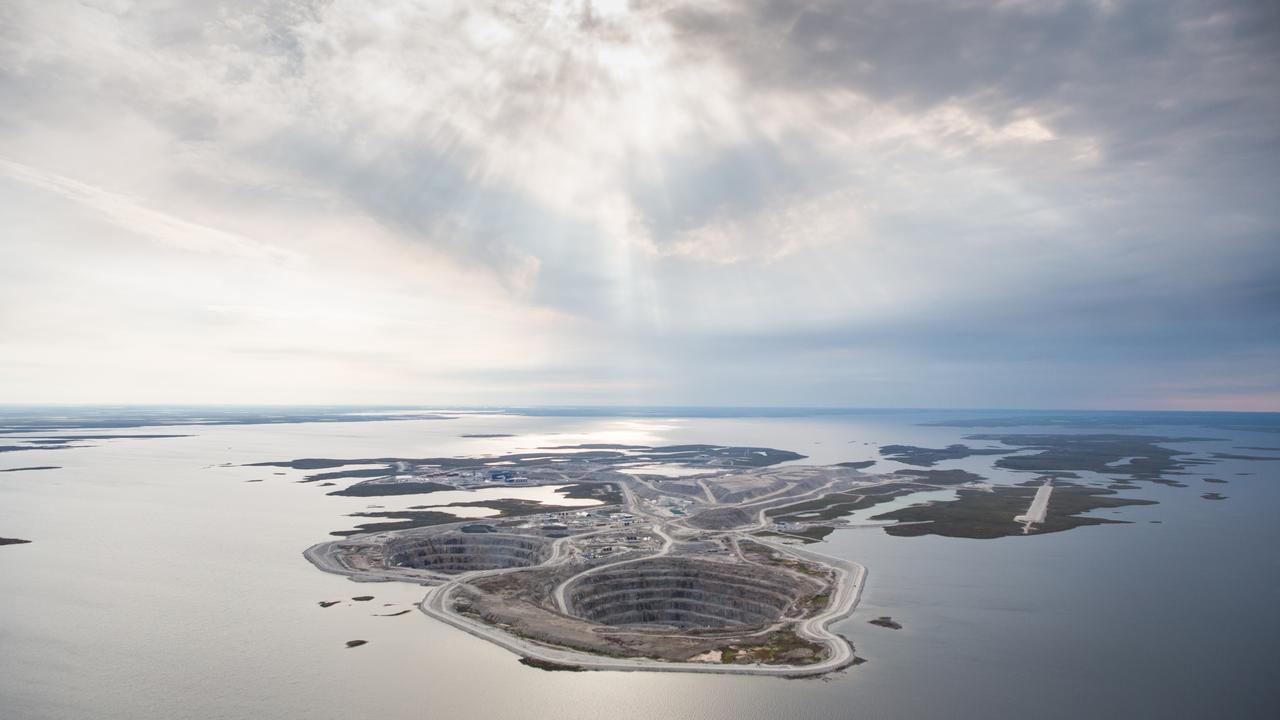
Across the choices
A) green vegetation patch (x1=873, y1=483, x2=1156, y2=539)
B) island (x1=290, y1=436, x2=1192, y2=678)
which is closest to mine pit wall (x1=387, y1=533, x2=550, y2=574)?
island (x1=290, y1=436, x2=1192, y2=678)

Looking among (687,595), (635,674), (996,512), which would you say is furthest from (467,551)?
(996,512)

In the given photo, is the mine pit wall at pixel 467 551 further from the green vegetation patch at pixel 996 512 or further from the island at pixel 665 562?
the green vegetation patch at pixel 996 512

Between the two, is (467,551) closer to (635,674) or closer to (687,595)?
(687,595)

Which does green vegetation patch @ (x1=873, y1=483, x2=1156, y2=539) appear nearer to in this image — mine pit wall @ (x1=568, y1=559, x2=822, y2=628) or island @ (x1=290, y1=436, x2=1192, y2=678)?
island @ (x1=290, y1=436, x2=1192, y2=678)

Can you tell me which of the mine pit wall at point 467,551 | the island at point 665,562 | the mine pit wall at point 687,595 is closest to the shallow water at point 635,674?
the island at point 665,562

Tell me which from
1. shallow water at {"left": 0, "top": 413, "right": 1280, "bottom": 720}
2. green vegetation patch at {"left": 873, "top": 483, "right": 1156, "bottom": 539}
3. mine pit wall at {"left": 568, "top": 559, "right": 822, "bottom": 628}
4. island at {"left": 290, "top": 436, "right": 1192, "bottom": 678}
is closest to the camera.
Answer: shallow water at {"left": 0, "top": 413, "right": 1280, "bottom": 720}

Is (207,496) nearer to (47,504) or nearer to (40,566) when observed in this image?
(47,504)

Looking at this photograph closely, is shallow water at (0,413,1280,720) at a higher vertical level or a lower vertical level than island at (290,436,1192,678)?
lower
